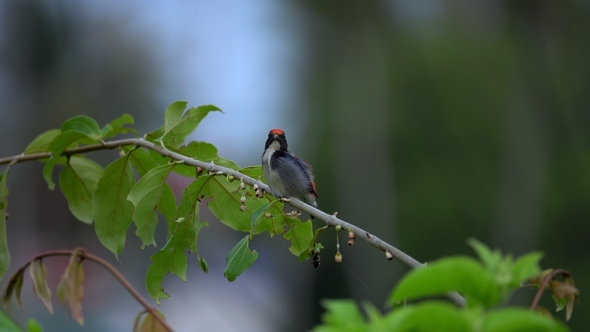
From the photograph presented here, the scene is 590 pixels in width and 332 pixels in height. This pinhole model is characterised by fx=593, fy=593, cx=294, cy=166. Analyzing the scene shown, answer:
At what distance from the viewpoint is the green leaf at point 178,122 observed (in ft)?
7.61

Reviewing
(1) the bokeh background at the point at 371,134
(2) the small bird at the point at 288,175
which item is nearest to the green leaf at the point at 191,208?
(2) the small bird at the point at 288,175

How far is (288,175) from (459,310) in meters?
A: 2.45

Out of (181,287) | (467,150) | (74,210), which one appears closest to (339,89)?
(467,150)

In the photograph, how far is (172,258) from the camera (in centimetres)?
200

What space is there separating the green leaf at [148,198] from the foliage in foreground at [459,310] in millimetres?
1341

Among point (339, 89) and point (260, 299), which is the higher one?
point (339, 89)

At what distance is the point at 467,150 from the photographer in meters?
18.1

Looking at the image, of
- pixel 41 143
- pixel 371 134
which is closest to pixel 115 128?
pixel 41 143

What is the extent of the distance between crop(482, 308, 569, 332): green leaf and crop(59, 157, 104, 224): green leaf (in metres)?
2.09

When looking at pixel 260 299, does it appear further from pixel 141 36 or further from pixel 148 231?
pixel 148 231

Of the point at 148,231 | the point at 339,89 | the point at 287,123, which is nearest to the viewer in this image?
the point at 148,231

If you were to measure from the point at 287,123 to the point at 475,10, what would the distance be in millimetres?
6107

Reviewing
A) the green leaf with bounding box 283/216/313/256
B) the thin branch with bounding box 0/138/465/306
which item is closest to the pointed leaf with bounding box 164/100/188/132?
the thin branch with bounding box 0/138/465/306

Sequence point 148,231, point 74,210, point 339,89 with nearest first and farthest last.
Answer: point 148,231
point 74,210
point 339,89
